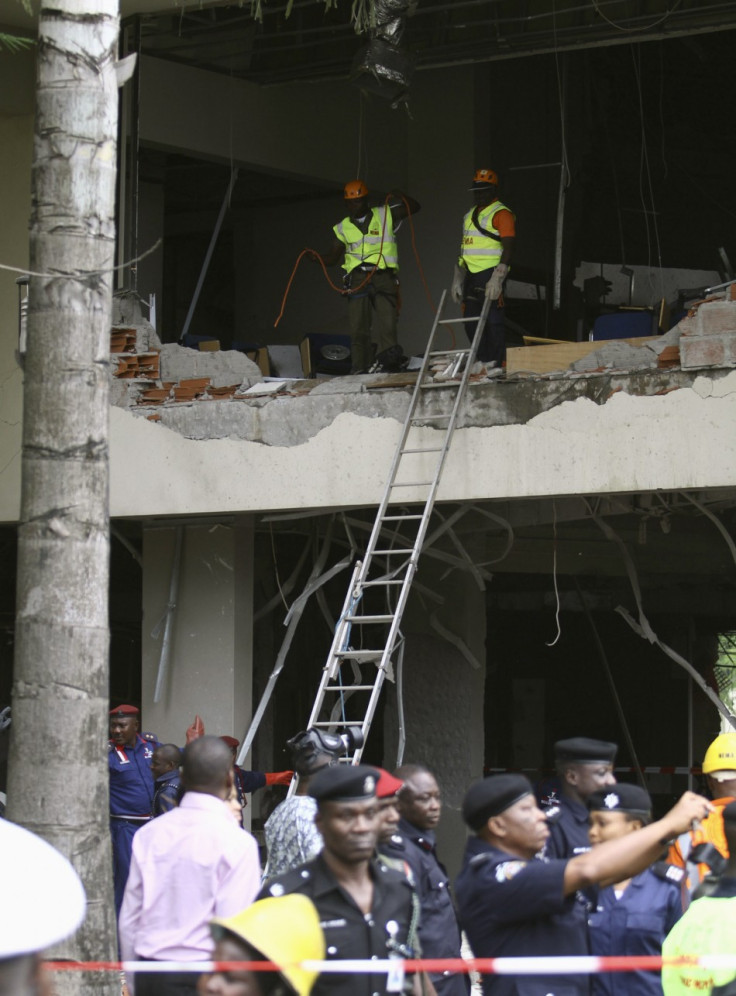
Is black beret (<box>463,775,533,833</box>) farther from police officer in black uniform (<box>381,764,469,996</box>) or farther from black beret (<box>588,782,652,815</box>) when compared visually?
police officer in black uniform (<box>381,764,469,996</box>)

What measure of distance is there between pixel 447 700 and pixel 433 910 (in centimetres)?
772

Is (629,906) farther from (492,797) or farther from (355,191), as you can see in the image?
(355,191)

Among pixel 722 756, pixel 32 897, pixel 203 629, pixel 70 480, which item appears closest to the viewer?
pixel 32 897

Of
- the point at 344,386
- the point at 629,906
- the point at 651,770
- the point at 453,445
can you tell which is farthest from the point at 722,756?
the point at 651,770

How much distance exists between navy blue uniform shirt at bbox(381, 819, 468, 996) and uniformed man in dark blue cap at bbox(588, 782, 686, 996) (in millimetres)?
711

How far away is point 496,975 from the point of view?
355cm

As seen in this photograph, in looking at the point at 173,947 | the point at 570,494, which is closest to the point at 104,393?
the point at 173,947

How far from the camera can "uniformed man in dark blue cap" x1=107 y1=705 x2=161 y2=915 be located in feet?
29.4

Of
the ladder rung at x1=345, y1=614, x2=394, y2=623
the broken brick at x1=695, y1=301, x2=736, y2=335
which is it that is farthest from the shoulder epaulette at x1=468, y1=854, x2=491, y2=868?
the broken brick at x1=695, y1=301, x2=736, y2=335

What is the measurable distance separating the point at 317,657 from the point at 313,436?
456 cm

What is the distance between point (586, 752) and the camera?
4.64 meters

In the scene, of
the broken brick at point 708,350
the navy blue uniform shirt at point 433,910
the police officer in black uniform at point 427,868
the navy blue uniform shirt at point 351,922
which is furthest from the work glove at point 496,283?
the navy blue uniform shirt at point 351,922

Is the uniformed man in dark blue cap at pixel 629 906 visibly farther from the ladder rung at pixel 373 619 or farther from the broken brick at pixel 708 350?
the broken brick at pixel 708 350

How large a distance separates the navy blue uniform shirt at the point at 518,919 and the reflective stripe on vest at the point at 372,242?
26.3ft
